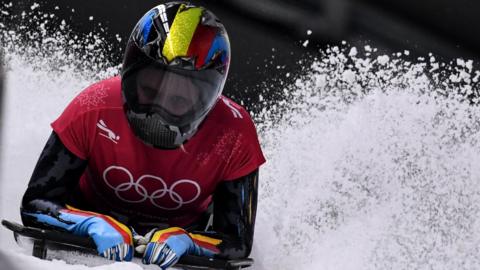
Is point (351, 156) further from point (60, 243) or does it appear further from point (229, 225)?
point (60, 243)

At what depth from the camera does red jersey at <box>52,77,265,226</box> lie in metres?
2.79

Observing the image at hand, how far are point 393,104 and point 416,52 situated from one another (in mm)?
→ 239

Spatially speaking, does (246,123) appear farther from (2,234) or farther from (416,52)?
(416,52)

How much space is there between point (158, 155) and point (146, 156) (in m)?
0.03

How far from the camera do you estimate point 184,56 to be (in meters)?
2.63

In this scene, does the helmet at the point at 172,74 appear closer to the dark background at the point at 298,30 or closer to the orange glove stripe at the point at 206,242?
the orange glove stripe at the point at 206,242

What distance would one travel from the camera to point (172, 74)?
2.61m

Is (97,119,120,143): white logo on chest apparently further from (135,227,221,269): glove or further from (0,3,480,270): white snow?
(0,3,480,270): white snow

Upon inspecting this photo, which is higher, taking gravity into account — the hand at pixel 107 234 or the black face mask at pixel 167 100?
the black face mask at pixel 167 100

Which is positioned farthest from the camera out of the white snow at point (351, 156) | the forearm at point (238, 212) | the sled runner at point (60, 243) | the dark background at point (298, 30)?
the dark background at point (298, 30)

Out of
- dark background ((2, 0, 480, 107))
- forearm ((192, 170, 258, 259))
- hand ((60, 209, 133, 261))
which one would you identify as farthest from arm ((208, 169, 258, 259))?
dark background ((2, 0, 480, 107))

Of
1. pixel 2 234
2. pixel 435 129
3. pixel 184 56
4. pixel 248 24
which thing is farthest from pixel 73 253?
pixel 435 129

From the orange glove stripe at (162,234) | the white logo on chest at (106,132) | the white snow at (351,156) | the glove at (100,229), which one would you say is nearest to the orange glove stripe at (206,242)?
the orange glove stripe at (162,234)

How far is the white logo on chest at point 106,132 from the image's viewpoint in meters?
2.79
